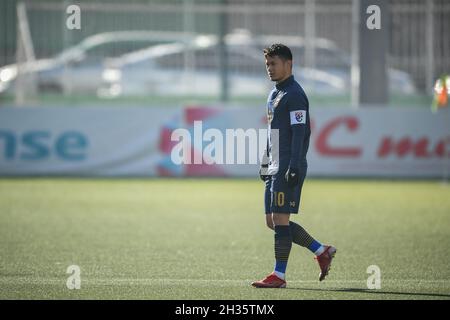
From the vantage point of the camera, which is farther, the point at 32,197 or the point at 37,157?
the point at 37,157

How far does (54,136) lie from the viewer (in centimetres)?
1994

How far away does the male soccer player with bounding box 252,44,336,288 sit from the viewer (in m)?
8.09

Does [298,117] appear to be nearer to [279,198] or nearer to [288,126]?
[288,126]

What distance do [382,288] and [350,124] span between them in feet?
39.7

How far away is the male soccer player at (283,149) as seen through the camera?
8.09 meters

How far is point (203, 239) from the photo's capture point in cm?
1149

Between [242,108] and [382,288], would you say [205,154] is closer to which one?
[242,108]

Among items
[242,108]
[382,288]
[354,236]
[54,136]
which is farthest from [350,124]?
[382,288]

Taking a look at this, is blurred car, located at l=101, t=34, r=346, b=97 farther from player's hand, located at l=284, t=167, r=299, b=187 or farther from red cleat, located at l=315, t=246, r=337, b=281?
player's hand, located at l=284, t=167, r=299, b=187

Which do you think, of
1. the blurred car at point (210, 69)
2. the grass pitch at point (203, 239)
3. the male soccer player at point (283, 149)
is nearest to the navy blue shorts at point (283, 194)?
the male soccer player at point (283, 149)

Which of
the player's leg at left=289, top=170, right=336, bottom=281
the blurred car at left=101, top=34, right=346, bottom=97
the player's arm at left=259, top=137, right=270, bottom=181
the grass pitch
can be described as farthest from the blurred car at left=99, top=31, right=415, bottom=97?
the player's leg at left=289, top=170, right=336, bottom=281

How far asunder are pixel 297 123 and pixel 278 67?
1.67 ft

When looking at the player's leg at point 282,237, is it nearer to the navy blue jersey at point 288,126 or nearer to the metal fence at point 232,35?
the navy blue jersey at point 288,126

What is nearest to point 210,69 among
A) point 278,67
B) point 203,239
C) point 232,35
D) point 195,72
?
point 195,72
